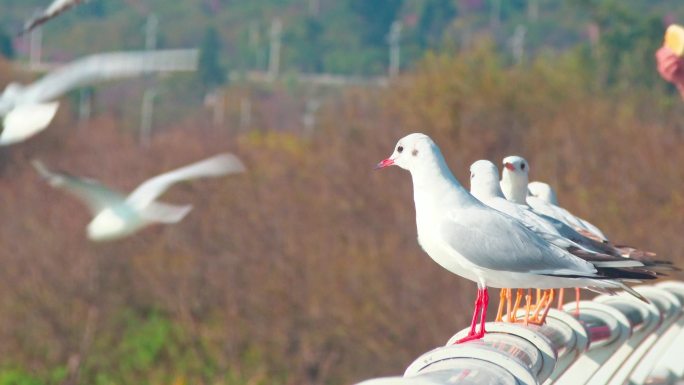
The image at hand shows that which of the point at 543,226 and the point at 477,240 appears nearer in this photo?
the point at 477,240

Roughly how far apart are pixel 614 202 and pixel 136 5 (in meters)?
73.4

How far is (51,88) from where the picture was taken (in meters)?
6.66

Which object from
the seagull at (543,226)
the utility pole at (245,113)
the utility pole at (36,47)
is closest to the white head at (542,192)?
the seagull at (543,226)

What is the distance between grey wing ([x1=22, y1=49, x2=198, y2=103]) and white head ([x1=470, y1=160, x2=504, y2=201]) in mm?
1629

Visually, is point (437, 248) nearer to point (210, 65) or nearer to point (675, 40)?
point (675, 40)

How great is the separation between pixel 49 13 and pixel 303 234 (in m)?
22.8

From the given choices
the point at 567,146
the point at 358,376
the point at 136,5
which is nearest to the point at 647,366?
the point at 358,376

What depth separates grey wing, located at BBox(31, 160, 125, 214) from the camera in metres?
7.19

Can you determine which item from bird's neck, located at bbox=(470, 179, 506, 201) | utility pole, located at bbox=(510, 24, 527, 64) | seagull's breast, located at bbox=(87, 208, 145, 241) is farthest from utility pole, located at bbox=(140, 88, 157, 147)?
bird's neck, located at bbox=(470, 179, 506, 201)

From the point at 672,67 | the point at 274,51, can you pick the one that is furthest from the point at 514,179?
the point at 274,51

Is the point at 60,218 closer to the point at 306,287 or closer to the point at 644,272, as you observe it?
the point at 306,287

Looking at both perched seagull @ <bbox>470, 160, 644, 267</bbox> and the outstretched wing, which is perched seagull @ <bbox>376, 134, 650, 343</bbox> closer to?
perched seagull @ <bbox>470, 160, 644, 267</bbox>

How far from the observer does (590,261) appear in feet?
13.9

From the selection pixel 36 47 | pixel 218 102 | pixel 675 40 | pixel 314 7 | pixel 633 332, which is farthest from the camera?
pixel 314 7
